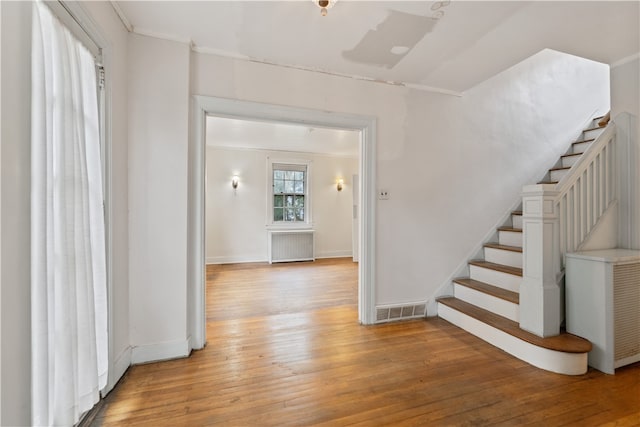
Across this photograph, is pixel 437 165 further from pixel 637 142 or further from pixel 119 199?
pixel 119 199

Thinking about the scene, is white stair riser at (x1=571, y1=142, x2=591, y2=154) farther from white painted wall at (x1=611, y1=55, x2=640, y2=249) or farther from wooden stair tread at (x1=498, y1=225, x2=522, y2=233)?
wooden stair tread at (x1=498, y1=225, x2=522, y2=233)

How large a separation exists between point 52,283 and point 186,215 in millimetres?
1047

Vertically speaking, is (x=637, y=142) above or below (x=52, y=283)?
above

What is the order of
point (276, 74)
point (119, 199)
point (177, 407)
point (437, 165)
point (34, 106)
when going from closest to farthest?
point (34, 106) < point (177, 407) < point (119, 199) < point (276, 74) < point (437, 165)

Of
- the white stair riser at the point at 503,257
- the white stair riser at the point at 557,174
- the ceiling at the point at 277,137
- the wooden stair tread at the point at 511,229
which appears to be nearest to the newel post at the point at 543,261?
the white stair riser at the point at 503,257

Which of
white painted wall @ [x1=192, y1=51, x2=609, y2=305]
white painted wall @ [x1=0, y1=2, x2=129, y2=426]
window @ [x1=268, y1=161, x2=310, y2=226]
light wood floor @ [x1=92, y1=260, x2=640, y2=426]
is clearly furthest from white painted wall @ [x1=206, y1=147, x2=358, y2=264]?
white painted wall @ [x1=0, y1=2, x2=129, y2=426]

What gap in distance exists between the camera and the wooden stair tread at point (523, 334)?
6.26 ft

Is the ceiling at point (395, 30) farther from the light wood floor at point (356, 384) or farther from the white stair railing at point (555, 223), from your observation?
the light wood floor at point (356, 384)

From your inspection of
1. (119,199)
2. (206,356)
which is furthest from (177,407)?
(119,199)

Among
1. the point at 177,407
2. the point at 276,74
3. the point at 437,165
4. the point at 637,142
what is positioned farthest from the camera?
the point at 437,165

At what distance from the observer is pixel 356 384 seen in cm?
179

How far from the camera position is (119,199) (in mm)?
1874

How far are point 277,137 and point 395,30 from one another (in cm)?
341

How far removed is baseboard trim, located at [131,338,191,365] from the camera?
6.65ft
